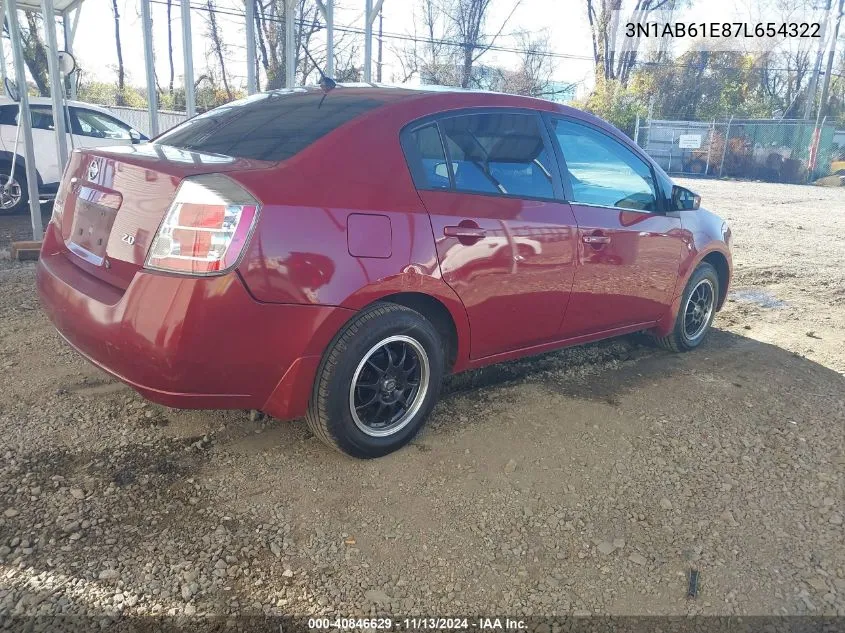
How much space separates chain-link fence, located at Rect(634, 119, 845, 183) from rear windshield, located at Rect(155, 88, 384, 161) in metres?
26.7

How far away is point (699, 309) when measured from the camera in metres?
4.87

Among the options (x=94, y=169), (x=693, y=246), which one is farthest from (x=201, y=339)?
(x=693, y=246)

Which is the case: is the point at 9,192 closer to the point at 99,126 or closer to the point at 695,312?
the point at 99,126

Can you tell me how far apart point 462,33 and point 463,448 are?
36.3m

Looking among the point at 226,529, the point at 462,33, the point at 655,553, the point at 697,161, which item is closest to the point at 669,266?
the point at 655,553

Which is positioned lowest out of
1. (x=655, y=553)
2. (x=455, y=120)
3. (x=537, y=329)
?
(x=655, y=553)

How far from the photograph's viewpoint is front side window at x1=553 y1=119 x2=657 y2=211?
3.73 meters

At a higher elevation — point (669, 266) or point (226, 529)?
point (669, 266)

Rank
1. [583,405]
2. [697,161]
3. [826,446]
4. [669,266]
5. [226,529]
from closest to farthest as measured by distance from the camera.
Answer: [226,529], [826,446], [583,405], [669,266], [697,161]

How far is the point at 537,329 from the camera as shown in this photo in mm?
3643

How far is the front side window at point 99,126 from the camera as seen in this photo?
10078 millimetres

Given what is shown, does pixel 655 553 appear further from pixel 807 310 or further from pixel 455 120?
pixel 807 310

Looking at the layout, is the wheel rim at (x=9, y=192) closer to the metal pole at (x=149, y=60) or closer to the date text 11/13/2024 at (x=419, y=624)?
the metal pole at (x=149, y=60)

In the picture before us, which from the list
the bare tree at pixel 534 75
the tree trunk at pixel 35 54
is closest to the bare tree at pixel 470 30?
the bare tree at pixel 534 75
